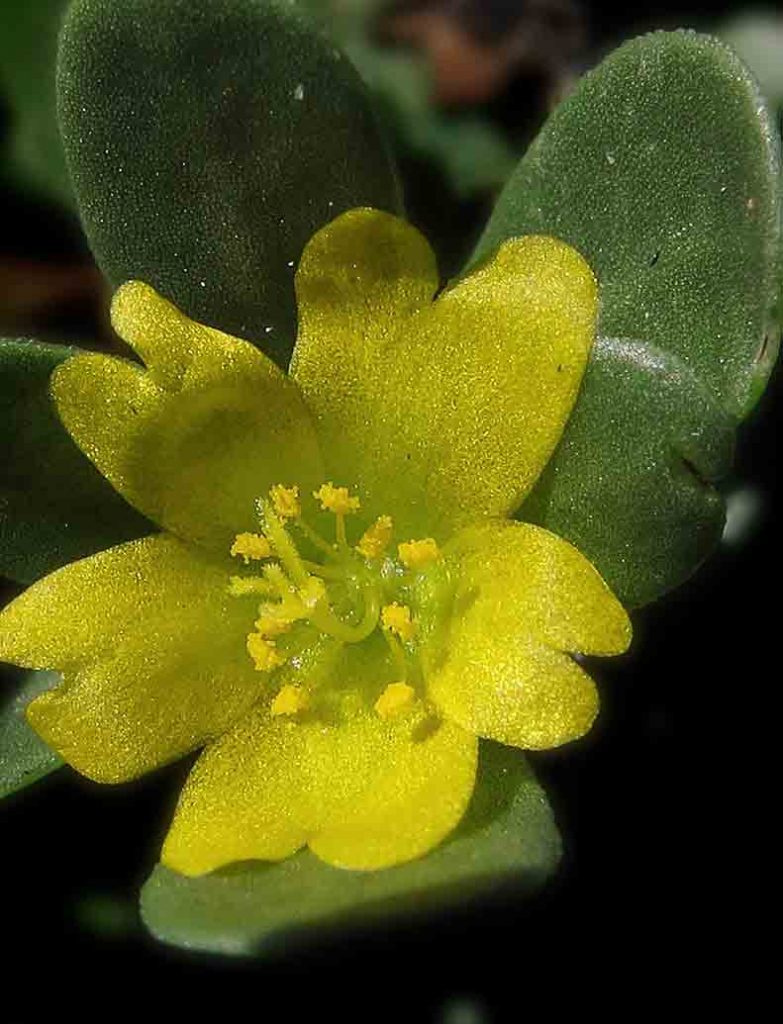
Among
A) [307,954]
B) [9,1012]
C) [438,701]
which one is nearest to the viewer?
[307,954]

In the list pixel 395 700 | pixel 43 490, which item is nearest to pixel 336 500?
pixel 395 700

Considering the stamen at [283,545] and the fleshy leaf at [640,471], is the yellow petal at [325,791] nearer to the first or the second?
the stamen at [283,545]

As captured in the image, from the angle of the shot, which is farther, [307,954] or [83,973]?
[83,973]

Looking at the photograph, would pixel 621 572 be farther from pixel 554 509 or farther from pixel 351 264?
pixel 351 264

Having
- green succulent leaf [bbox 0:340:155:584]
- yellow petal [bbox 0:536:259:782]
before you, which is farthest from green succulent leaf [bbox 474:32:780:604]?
green succulent leaf [bbox 0:340:155:584]

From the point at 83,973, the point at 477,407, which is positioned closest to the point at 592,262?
the point at 477,407

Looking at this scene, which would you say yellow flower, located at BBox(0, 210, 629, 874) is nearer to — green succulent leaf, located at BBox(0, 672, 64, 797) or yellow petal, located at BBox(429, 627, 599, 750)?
yellow petal, located at BBox(429, 627, 599, 750)

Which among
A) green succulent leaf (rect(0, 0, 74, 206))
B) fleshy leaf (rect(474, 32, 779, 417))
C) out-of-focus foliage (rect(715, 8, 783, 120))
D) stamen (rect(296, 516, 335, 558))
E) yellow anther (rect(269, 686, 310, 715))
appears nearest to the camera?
fleshy leaf (rect(474, 32, 779, 417))

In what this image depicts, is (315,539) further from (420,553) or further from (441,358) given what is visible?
(441,358)

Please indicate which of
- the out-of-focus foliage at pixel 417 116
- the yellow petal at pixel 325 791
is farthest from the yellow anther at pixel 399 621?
the out-of-focus foliage at pixel 417 116
